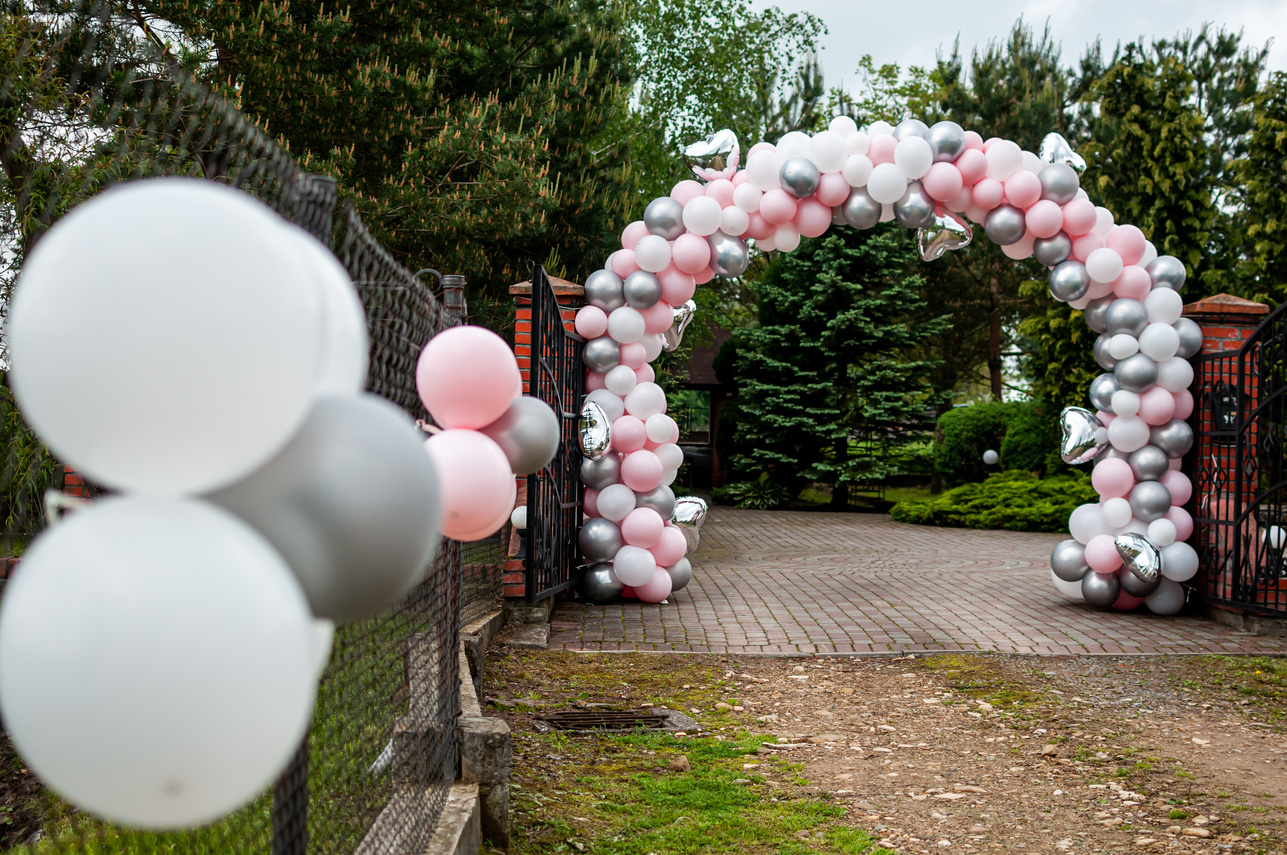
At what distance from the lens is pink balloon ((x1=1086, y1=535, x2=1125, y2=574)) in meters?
7.58

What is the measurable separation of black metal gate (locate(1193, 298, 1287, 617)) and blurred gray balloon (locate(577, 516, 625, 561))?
4517 mm

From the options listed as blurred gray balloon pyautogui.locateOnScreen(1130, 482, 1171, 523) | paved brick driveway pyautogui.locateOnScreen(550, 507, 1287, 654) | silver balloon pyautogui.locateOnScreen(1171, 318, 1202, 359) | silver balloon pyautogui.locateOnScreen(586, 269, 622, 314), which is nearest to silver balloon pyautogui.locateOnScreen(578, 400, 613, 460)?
silver balloon pyautogui.locateOnScreen(586, 269, 622, 314)

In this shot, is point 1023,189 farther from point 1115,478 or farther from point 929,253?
point 1115,478

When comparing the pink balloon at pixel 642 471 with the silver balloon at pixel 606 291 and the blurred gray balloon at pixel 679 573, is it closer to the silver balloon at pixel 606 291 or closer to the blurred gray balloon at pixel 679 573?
the blurred gray balloon at pixel 679 573

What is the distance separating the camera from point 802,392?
1900 centimetres

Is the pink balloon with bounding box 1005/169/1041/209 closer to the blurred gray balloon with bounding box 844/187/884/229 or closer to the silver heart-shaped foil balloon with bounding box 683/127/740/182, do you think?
the blurred gray balloon with bounding box 844/187/884/229

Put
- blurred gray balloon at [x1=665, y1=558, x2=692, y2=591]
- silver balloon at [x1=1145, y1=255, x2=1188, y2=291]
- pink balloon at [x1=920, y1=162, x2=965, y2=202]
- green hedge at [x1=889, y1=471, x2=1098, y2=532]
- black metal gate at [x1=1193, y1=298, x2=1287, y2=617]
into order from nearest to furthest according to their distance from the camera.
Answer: black metal gate at [x1=1193, y1=298, x2=1287, y2=617]
silver balloon at [x1=1145, y1=255, x2=1188, y2=291]
pink balloon at [x1=920, y1=162, x2=965, y2=202]
blurred gray balloon at [x1=665, y1=558, x2=692, y2=591]
green hedge at [x1=889, y1=471, x2=1098, y2=532]

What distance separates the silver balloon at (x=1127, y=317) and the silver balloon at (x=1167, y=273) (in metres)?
0.22

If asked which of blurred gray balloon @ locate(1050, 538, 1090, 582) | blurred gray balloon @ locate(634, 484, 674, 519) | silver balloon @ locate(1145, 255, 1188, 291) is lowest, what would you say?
blurred gray balloon @ locate(1050, 538, 1090, 582)

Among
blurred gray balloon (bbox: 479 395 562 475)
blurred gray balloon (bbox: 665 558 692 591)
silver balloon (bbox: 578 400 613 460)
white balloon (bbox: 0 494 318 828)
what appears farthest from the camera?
blurred gray balloon (bbox: 665 558 692 591)

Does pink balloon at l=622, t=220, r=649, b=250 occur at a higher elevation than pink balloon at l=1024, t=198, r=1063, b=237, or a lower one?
lower

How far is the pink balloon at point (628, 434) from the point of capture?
25.1 ft

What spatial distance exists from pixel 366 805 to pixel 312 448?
1986mm

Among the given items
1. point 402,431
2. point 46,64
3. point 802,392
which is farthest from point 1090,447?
point 802,392
